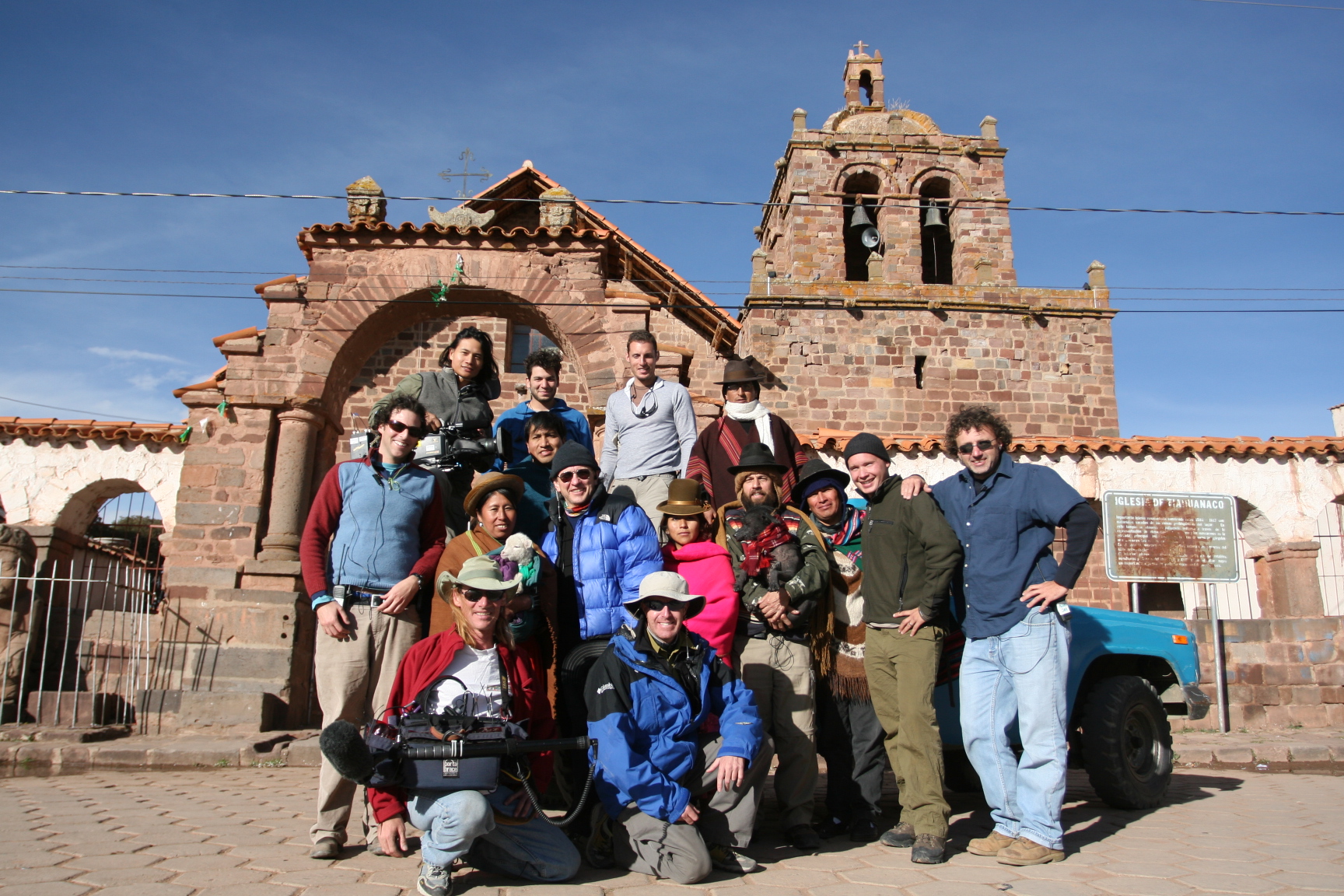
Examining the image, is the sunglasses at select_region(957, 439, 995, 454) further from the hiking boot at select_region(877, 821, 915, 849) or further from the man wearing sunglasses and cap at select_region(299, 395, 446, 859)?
the man wearing sunglasses and cap at select_region(299, 395, 446, 859)

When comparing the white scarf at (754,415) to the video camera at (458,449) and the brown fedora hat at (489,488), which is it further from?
Result: the brown fedora hat at (489,488)

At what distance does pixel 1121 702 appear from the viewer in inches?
186

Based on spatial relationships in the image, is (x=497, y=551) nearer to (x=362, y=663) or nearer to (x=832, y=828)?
(x=362, y=663)

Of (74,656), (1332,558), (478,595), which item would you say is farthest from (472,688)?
(1332,558)

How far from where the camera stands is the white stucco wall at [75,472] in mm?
10945

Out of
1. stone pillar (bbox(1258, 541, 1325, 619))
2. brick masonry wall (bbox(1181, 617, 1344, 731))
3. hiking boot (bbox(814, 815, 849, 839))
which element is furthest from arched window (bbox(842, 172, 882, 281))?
hiking boot (bbox(814, 815, 849, 839))

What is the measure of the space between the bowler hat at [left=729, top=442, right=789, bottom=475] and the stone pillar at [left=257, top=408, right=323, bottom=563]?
20.1ft

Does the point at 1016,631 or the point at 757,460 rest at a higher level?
the point at 757,460

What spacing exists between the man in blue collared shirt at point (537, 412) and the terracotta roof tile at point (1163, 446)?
5.46 m

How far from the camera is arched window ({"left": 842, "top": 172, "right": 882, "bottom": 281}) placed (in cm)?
1797

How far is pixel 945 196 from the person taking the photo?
61.8 feet

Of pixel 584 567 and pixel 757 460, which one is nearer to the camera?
pixel 584 567

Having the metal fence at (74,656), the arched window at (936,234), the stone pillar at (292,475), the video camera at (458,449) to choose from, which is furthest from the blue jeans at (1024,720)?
the arched window at (936,234)

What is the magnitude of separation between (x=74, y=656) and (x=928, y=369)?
45.0 ft
